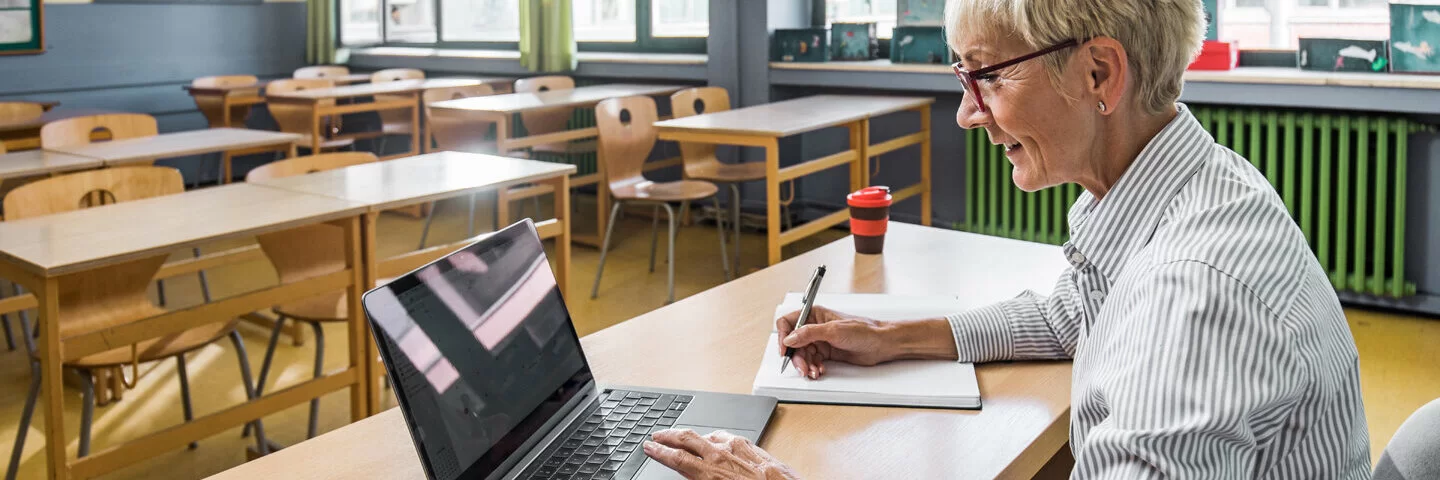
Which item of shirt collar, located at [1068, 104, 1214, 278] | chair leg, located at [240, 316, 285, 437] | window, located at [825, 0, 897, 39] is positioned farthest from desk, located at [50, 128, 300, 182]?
shirt collar, located at [1068, 104, 1214, 278]

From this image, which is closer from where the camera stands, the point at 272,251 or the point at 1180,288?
the point at 1180,288

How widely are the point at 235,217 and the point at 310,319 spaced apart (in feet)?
1.49

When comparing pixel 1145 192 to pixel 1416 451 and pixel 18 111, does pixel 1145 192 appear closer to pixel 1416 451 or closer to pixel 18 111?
pixel 1416 451

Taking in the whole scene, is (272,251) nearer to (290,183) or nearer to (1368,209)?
(290,183)

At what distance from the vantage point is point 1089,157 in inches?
42.5

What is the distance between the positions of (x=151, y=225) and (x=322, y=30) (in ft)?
18.8

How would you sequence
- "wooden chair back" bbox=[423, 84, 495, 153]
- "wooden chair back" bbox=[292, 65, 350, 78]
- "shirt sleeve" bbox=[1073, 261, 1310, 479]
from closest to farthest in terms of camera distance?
"shirt sleeve" bbox=[1073, 261, 1310, 479] < "wooden chair back" bbox=[423, 84, 495, 153] < "wooden chair back" bbox=[292, 65, 350, 78]

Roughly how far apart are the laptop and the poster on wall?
6.65 meters

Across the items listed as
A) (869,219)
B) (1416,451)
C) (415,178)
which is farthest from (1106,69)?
(415,178)

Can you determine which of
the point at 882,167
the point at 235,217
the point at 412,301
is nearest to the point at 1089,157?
the point at 412,301

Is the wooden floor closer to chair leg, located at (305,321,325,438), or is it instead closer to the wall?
Result: chair leg, located at (305,321,325,438)

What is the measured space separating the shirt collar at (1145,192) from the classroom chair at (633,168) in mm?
3316

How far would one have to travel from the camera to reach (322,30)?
7.81 meters

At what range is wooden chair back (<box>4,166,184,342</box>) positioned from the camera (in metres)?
2.55
